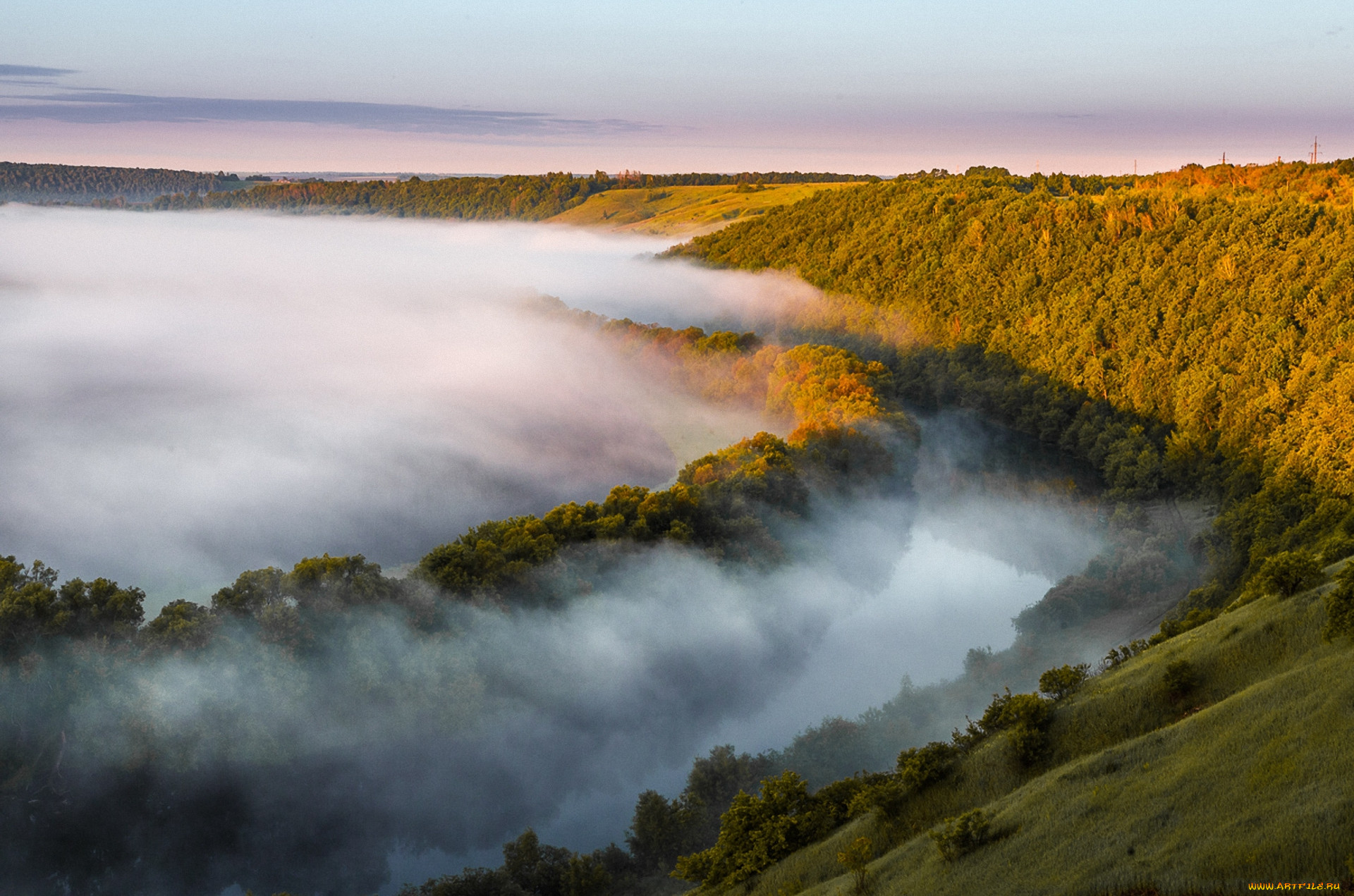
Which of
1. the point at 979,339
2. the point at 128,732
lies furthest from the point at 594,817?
the point at 979,339

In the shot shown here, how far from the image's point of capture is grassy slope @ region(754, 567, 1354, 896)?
65.5 feet

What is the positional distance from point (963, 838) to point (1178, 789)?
6196 mm

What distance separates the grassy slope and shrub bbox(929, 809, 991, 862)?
12.0 inches

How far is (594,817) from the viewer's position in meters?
51.0

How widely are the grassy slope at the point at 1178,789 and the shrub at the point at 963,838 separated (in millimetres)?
305

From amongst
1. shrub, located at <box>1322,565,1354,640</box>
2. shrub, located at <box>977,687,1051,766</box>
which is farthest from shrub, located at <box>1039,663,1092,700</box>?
shrub, located at <box>1322,565,1354,640</box>

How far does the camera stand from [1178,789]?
24.6m

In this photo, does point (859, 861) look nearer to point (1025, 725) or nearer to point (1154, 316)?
point (1025, 725)

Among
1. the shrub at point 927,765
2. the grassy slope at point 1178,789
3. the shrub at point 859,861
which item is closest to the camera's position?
the grassy slope at point 1178,789

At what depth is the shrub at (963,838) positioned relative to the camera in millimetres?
26703

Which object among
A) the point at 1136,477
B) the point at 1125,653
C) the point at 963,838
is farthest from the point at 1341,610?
the point at 1136,477

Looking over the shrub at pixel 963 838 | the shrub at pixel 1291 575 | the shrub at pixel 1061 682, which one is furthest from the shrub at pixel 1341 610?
the shrub at pixel 963 838

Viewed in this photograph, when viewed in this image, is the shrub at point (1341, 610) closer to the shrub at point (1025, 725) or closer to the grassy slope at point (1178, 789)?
the grassy slope at point (1178, 789)

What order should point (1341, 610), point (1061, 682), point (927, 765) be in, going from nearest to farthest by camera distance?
1. point (1341, 610)
2. point (927, 765)
3. point (1061, 682)
